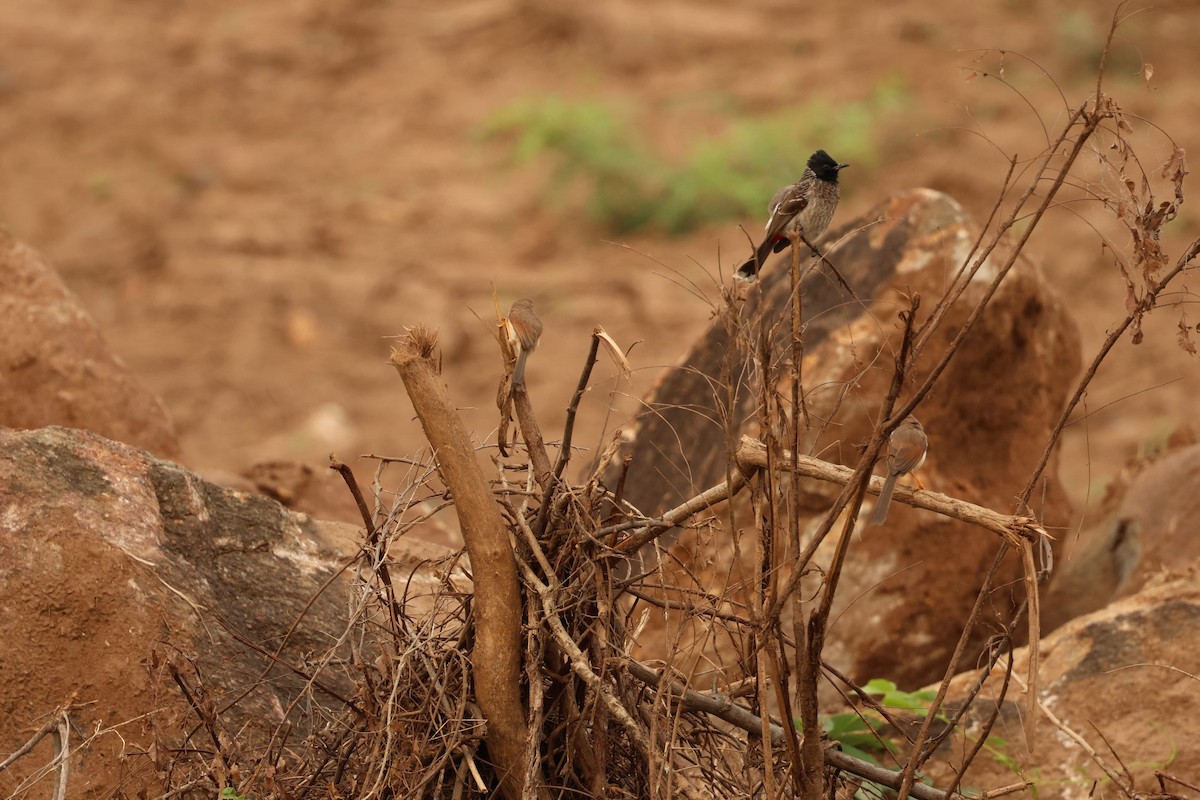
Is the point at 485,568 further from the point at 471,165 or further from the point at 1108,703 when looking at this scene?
the point at 471,165

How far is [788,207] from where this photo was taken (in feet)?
8.40

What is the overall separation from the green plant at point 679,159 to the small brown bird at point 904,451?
705 cm

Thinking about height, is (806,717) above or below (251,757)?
above

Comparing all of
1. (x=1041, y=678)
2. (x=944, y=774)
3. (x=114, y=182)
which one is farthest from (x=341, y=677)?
(x=114, y=182)

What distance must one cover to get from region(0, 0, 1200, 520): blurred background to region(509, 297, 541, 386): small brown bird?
5128 mm

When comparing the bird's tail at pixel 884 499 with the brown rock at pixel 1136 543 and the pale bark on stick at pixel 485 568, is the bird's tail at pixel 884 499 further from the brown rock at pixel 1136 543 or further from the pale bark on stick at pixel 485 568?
the brown rock at pixel 1136 543

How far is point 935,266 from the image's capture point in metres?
4.11

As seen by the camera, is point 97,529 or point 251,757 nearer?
point 251,757

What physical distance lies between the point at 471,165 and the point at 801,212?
8.48 m

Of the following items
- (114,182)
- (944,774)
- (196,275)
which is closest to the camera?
(944,774)

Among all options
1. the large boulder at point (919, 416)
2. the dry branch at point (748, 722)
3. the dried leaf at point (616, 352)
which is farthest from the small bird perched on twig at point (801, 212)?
the large boulder at point (919, 416)

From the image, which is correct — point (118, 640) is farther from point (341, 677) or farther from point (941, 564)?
point (941, 564)

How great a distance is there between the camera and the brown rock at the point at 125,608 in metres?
2.60

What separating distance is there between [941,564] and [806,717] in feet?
6.87
